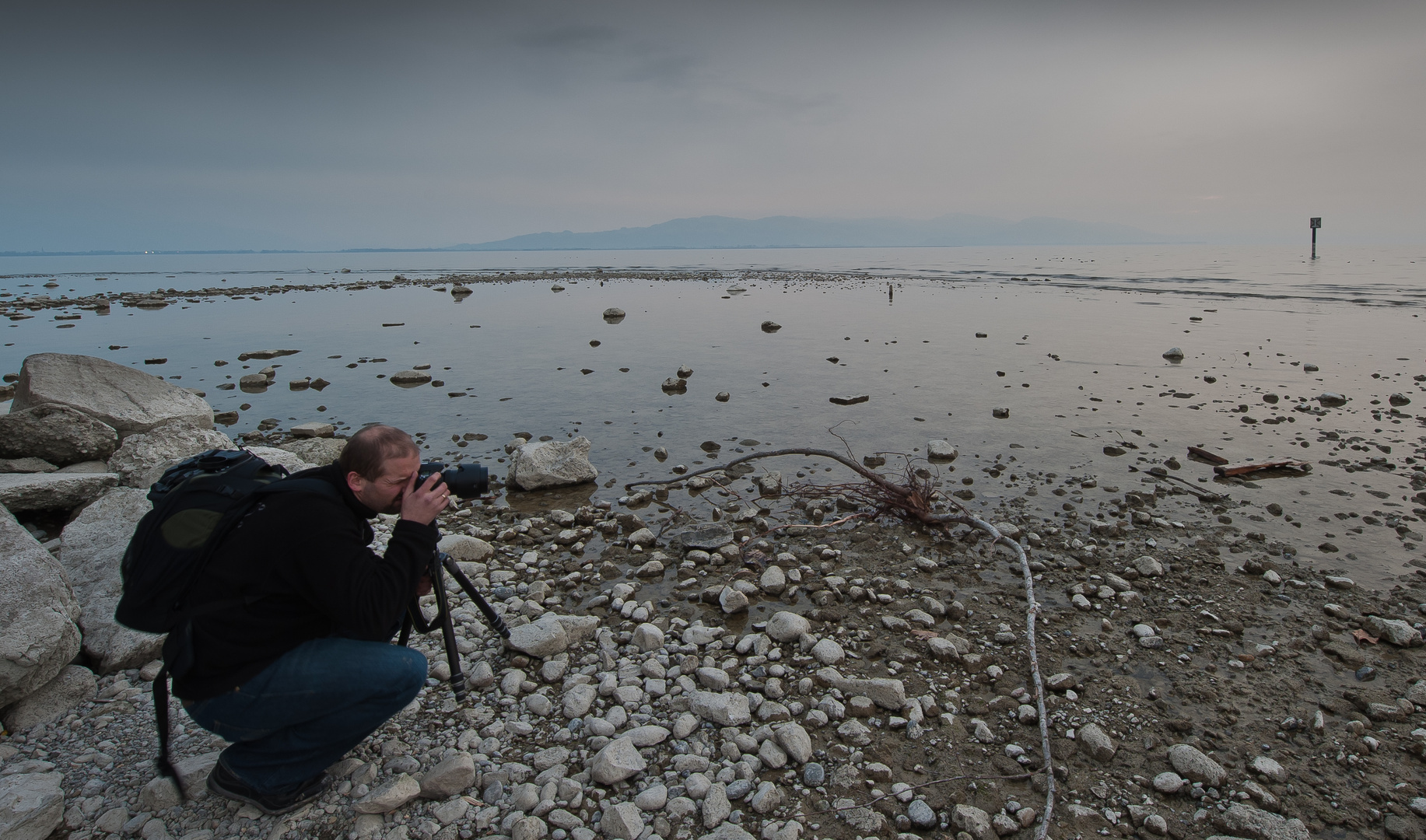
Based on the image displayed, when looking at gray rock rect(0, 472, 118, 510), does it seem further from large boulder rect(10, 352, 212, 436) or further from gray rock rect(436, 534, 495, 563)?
gray rock rect(436, 534, 495, 563)

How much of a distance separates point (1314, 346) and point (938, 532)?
18030 mm

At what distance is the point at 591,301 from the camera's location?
3697 centimetres

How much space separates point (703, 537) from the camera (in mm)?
7055

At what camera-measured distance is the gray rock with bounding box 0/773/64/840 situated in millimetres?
3205

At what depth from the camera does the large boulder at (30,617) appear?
155 inches

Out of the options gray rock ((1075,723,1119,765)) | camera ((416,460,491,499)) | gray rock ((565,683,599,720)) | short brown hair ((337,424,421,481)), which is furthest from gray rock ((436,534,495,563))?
gray rock ((1075,723,1119,765))

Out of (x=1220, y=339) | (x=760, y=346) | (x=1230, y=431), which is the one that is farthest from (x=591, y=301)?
(x=1230, y=431)

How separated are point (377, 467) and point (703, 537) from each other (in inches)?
159

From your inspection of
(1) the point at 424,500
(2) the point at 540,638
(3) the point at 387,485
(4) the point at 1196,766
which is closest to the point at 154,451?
(2) the point at 540,638

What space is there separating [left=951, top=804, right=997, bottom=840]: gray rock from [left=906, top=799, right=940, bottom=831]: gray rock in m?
0.10

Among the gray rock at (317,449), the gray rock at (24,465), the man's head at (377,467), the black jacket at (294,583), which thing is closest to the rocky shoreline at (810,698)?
the gray rock at (24,465)

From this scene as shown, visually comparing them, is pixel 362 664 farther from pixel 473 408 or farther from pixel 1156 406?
pixel 1156 406

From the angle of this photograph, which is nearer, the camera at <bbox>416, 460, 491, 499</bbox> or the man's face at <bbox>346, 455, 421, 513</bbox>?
the man's face at <bbox>346, 455, 421, 513</bbox>

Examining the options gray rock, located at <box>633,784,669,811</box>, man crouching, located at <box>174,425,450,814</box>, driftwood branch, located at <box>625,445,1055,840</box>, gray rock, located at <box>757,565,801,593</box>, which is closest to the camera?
man crouching, located at <box>174,425,450,814</box>
